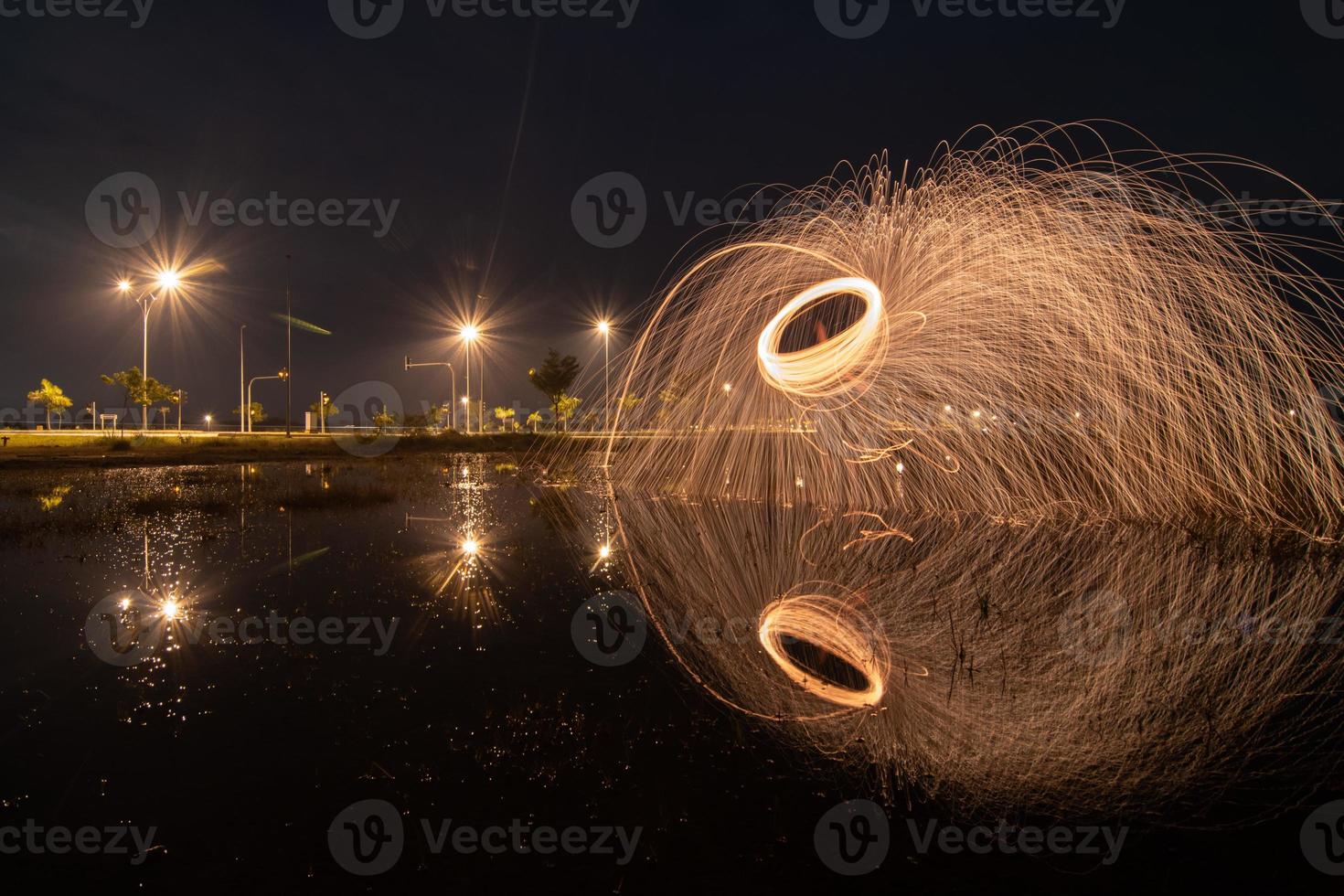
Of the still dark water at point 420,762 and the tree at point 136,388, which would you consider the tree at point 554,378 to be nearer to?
the tree at point 136,388

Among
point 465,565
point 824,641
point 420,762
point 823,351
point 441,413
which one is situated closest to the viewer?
point 420,762

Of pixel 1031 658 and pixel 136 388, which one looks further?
pixel 136 388

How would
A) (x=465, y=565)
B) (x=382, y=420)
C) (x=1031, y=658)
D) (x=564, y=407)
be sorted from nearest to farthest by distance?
(x=1031, y=658) → (x=465, y=565) → (x=382, y=420) → (x=564, y=407)

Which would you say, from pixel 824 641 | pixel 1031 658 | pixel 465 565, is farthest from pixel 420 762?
pixel 465 565

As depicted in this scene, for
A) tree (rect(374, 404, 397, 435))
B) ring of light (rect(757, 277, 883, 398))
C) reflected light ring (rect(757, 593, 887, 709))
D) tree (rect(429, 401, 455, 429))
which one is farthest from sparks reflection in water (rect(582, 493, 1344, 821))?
tree (rect(429, 401, 455, 429))

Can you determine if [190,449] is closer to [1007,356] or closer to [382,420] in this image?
[382,420]

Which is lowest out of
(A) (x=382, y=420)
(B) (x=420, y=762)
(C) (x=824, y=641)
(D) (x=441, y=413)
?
(B) (x=420, y=762)

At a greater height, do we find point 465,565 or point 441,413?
point 441,413

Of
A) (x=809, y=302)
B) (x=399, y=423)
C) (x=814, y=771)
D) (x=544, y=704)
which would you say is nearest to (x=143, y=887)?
(x=544, y=704)
